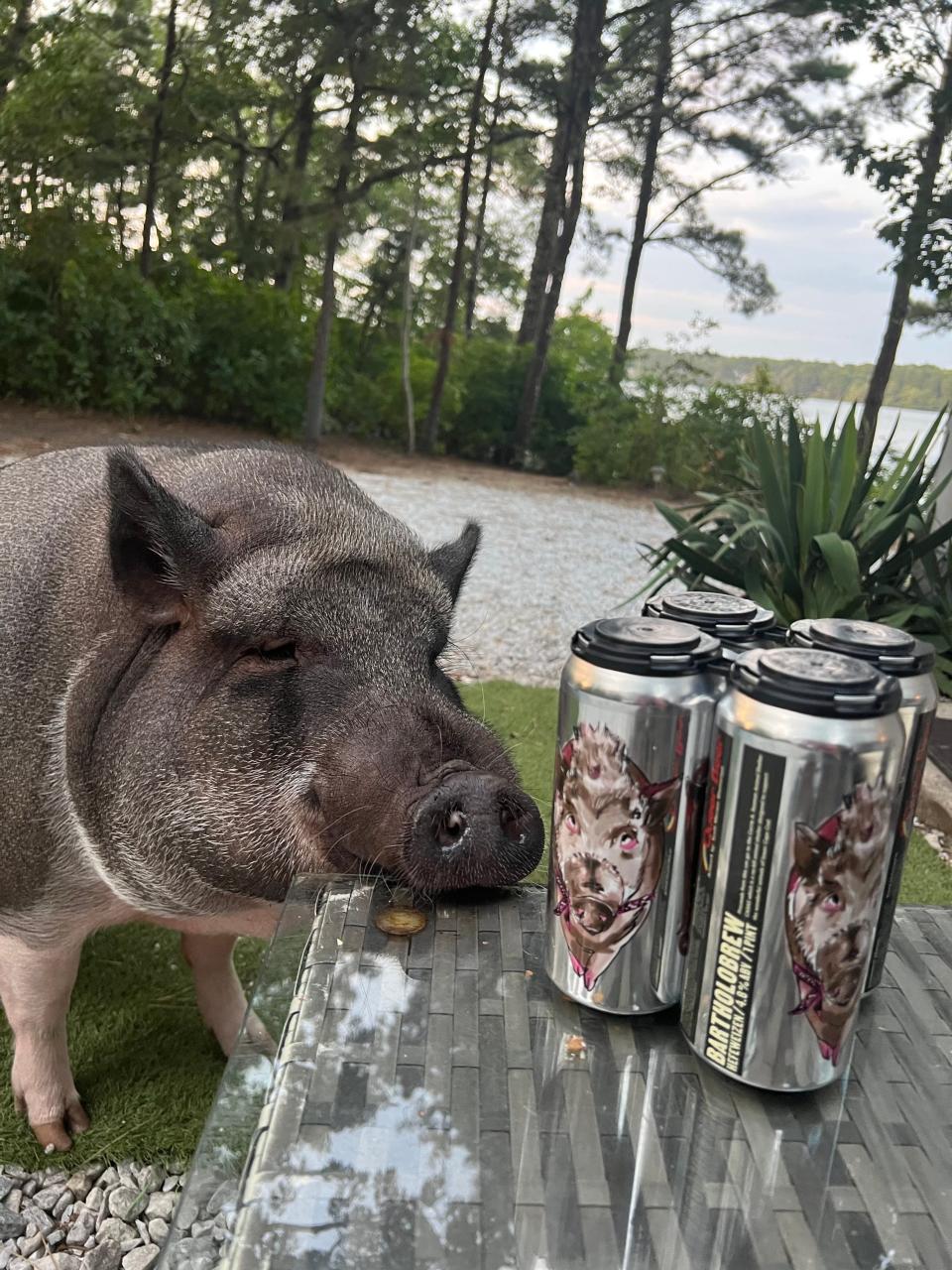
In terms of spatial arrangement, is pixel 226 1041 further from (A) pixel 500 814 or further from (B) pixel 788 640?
(B) pixel 788 640

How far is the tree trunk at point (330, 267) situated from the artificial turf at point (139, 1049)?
7408 mm

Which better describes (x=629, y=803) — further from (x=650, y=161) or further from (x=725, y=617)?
(x=650, y=161)

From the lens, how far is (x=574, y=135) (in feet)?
27.6

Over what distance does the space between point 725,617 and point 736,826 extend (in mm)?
324

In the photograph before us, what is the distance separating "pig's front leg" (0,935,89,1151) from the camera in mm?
2100

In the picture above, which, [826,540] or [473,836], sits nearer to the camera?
[473,836]

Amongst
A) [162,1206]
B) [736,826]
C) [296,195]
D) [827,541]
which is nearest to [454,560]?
[736,826]

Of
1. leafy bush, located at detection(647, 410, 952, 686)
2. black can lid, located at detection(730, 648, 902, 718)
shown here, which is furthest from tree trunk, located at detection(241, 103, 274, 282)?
black can lid, located at detection(730, 648, 902, 718)

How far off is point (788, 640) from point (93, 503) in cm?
149

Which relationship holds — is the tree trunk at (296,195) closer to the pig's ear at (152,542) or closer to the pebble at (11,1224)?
the pig's ear at (152,542)

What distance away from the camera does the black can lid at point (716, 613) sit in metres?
1.19

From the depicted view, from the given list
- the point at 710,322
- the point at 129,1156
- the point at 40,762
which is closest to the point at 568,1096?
the point at 40,762

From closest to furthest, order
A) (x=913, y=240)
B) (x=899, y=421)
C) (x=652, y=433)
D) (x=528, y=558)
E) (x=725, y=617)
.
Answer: (x=725, y=617) → (x=899, y=421) → (x=913, y=240) → (x=528, y=558) → (x=652, y=433)

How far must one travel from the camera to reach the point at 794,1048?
987 millimetres
